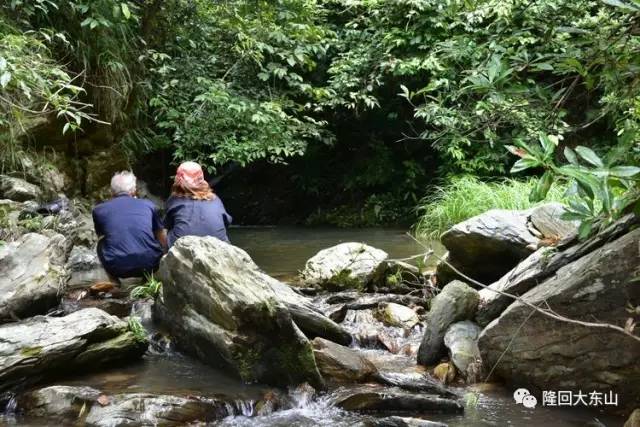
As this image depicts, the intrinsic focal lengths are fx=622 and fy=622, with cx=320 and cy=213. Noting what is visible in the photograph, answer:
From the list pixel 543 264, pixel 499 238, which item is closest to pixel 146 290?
pixel 499 238

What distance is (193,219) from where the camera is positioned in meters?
5.66

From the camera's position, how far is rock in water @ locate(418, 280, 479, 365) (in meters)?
4.45

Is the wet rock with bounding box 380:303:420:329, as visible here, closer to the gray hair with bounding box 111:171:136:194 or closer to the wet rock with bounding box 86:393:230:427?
the wet rock with bounding box 86:393:230:427

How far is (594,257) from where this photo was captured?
3.51m

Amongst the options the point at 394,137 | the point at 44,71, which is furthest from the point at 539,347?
the point at 394,137

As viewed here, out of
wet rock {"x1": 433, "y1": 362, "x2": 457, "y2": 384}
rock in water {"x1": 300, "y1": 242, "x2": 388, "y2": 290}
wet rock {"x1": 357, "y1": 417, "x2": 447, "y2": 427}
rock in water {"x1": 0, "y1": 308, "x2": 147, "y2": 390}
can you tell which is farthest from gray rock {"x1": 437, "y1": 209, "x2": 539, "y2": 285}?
rock in water {"x1": 0, "y1": 308, "x2": 147, "y2": 390}

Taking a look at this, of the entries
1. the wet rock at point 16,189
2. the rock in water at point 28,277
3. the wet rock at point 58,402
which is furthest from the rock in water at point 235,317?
the wet rock at point 16,189

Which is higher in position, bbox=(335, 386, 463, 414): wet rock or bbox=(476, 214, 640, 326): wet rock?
bbox=(476, 214, 640, 326): wet rock

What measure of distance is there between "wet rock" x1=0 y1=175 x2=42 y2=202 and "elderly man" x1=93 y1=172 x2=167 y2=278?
204cm

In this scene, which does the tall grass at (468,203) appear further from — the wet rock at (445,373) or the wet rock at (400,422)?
the wet rock at (400,422)

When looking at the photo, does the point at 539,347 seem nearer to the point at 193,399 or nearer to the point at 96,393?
the point at 193,399

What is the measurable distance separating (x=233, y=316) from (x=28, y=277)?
6.35 ft

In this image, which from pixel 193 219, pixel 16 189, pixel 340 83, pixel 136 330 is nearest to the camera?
pixel 136 330

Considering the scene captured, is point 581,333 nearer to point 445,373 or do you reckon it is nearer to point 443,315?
point 445,373
